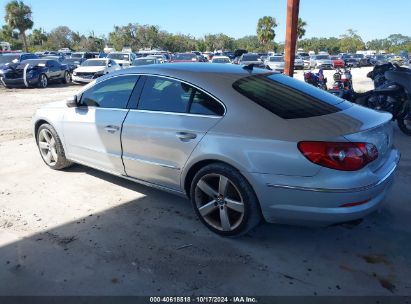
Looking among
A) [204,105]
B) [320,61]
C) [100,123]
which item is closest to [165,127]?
[204,105]

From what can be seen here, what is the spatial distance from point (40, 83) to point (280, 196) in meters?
18.0

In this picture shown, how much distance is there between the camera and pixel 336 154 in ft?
9.09

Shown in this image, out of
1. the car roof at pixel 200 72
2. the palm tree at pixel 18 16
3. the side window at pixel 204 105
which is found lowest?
the side window at pixel 204 105

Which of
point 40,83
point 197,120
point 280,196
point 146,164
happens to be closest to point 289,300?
point 280,196

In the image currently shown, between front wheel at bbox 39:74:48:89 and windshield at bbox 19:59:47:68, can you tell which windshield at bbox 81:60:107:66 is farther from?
front wheel at bbox 39:74:48:89

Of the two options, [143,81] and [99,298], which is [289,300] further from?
[143,81]

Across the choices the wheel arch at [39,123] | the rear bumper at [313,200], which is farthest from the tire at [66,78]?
the rear bumper at [313,200]

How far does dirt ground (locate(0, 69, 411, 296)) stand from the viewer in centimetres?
280

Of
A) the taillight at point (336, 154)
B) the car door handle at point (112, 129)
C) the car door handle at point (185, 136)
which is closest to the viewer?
the taillight at point (336, 154)

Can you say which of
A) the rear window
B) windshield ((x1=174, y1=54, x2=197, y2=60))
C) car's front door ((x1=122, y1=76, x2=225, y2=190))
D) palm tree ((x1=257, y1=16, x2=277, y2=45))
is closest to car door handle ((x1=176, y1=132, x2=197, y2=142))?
car's front door ((x1=122, y1=76, x2=225, y2=190))

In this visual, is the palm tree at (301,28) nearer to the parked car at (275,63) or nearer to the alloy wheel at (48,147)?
the parked car at (275,63)

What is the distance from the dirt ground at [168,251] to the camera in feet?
9.18

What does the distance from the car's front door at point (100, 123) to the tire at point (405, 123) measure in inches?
222

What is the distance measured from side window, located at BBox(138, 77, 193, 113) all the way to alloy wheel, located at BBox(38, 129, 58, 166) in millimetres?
1930
